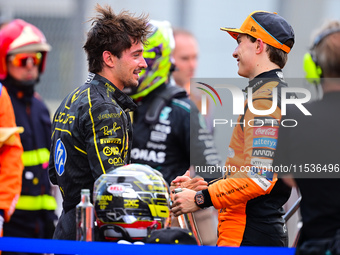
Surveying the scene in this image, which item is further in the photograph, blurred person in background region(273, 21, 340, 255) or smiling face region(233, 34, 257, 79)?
smiling face region(233, 34, 257, 79)

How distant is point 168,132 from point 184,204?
1.38m

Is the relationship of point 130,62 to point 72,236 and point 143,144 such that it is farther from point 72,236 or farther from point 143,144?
point 143,144

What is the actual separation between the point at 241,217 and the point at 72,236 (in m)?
0.92

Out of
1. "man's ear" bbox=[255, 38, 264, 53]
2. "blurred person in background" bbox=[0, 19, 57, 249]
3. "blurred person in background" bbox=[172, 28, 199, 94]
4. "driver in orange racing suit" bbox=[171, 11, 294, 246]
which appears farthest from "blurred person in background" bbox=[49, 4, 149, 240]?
"blurred person in background" bbox=[172, 28, 199, 94]

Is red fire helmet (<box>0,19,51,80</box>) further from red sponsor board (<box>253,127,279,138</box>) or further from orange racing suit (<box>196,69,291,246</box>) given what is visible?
red sponsor board (<box>253,127,279,138</box>)

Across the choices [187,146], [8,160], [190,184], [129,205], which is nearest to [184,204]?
[190,184]

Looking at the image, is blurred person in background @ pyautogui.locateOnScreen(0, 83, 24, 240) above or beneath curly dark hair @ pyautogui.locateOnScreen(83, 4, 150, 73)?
beneath

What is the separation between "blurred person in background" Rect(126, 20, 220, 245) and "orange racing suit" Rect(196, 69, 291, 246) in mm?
1152

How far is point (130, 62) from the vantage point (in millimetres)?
3926

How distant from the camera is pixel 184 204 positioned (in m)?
3.80

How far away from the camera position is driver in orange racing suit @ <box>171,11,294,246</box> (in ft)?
11.8

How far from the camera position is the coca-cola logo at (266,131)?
11.4 ft

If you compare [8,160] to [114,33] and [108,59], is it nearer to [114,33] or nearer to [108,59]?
[108,59]

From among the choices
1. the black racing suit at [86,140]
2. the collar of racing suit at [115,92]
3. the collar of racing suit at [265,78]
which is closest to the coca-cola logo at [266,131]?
the collar of racing suit at [265,78]
